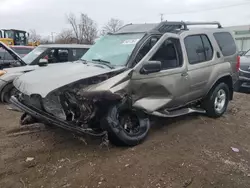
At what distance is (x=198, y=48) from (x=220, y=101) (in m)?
1.43

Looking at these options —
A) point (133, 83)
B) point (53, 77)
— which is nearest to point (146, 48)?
point (133, 83)

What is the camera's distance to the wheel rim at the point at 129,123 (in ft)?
14.6

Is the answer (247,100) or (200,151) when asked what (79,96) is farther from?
(247,100)

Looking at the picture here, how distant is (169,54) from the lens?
5.07 m

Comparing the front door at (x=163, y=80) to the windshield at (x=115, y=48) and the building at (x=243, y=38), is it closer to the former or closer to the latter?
the windshield at (x=115, y=48)

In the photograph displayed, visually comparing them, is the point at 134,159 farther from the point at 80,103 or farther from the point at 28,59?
the point at 28,59

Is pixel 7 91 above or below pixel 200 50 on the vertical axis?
below

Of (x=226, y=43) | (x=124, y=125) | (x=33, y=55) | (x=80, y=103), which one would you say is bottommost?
(x=124, y=125)

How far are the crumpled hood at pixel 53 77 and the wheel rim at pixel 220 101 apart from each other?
2881 millimetres

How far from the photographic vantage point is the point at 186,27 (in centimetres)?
575

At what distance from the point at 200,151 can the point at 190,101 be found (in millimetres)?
1390

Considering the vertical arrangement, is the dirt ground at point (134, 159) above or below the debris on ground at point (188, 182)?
above

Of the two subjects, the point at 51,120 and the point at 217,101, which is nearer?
the point at 51,120

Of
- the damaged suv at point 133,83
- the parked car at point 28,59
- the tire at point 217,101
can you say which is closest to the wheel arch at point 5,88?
the parked car at point 28,59
